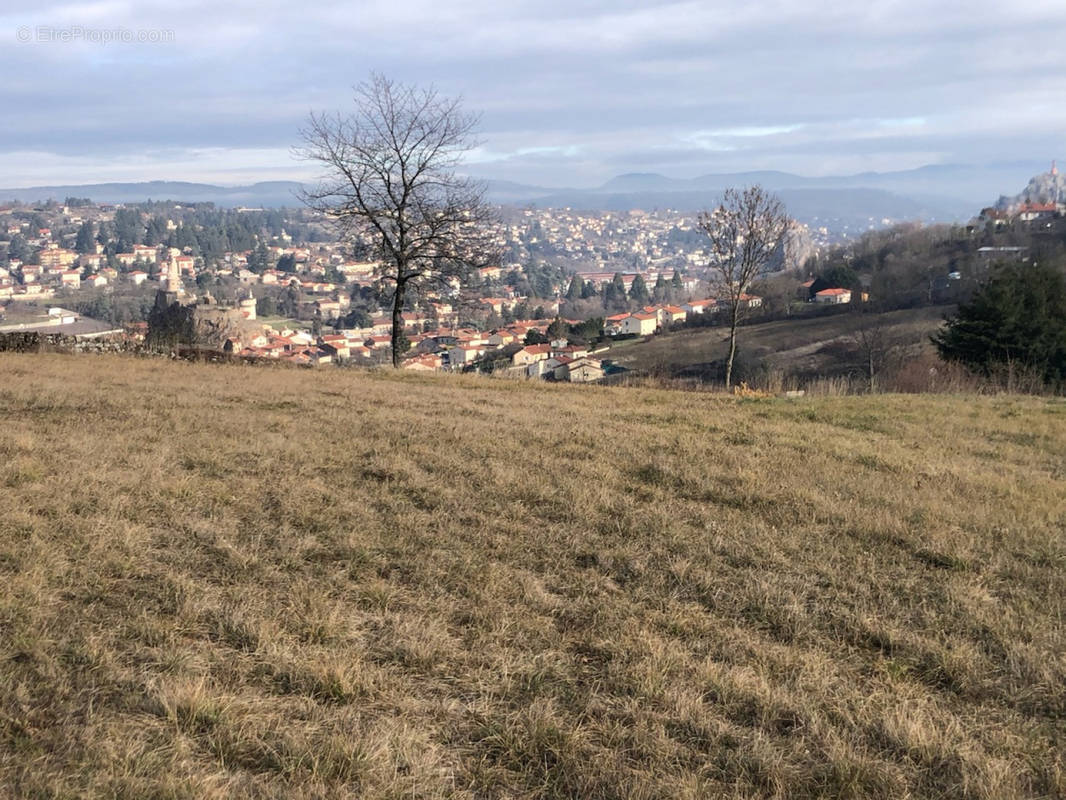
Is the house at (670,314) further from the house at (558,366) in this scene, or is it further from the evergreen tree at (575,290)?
the evergreen tree at (575,290)

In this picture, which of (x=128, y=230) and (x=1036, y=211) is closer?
(x=1036, y=211)

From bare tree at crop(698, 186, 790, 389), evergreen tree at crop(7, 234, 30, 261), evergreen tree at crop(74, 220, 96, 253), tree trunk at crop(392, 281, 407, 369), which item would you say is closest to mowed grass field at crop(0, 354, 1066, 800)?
tree trunk at crop(392, 281, 407, 369)

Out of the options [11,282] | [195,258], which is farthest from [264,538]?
[195,258]

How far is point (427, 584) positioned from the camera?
4141 millimetres

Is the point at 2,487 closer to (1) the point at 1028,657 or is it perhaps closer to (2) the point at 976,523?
(1) the point at 1028,657

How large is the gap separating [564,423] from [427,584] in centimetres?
487

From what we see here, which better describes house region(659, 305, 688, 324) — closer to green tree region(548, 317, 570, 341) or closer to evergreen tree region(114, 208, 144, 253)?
green tree region(548, 317, 570, 341)

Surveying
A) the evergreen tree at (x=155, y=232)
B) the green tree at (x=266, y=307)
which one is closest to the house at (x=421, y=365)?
the green tree at (x=266, y=307)

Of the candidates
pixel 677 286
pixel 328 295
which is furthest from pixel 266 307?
pixel 677 286

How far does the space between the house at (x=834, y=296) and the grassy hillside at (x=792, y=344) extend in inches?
342

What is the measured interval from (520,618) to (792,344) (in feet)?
132

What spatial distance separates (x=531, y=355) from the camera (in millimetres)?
44656

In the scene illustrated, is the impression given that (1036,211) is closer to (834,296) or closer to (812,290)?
(812,290)

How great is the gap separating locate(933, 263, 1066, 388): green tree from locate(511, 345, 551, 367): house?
23.1m
